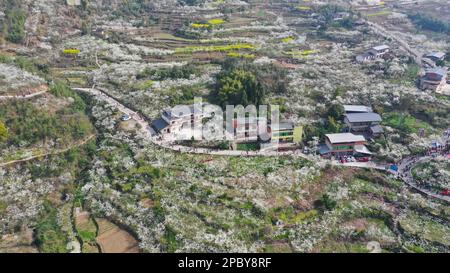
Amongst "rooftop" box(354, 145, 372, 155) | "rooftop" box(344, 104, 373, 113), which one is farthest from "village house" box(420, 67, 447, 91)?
"rooftop" box(354, 145, 372, 155)

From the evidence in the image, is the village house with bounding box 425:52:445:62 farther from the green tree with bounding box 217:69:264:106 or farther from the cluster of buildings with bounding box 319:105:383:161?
the green tree with bounding box 217:69:264:106

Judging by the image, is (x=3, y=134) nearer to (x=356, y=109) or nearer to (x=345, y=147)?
(x=345, y=147)

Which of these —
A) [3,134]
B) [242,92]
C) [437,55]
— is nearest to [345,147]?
[242,92]

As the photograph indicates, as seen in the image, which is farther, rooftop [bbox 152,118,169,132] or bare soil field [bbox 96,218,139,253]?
rooftop [bbox 152,118,169,132]

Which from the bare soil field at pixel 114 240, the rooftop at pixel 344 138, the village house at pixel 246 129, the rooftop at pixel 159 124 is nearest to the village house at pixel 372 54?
the rooftop at pixel 344 138

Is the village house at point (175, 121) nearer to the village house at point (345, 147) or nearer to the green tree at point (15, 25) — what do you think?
the village house at point (345, 147)
